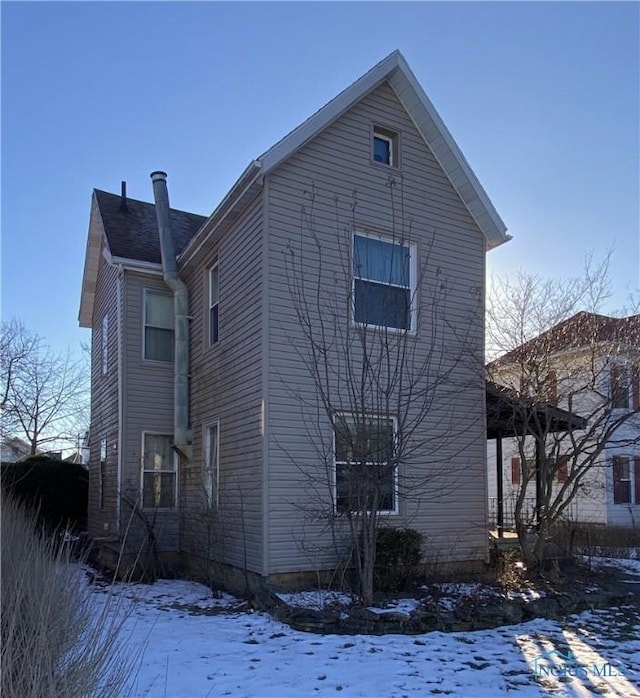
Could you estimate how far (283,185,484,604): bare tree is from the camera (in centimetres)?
849

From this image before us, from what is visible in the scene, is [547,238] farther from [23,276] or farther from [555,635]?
[23,276]

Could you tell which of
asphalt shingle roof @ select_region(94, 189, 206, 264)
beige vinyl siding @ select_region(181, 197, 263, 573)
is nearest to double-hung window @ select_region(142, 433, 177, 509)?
beige vinyl siding @ select_region(181, 197, 263, 573)

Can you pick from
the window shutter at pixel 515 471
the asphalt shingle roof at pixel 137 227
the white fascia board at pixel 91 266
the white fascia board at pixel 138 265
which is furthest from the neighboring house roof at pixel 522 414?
the window shutter at pixel 515 471

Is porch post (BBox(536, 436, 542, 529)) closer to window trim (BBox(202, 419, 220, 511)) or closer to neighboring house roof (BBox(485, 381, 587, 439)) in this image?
neighboring house roof (BBox(485, 381, 587, 439))

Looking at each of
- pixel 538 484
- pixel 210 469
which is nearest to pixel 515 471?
pixel 538 484

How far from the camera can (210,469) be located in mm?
11156

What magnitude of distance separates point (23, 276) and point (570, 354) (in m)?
8.60

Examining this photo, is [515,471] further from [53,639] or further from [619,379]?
[53,639]

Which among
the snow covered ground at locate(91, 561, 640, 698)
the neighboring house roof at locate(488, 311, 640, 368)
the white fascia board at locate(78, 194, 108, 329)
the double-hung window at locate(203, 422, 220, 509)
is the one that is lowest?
the snow covered ground at locate(91, 561, 640, 698)

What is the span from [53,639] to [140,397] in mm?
9680

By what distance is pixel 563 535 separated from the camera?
537 inches

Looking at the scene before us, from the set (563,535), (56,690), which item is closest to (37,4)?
(56,690)

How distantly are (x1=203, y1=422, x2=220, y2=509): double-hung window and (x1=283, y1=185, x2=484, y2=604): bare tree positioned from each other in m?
2.18

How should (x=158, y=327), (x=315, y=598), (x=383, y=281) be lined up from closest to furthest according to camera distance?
(x=315, y=598), (x=383, y=281), (x=158, y=327)
